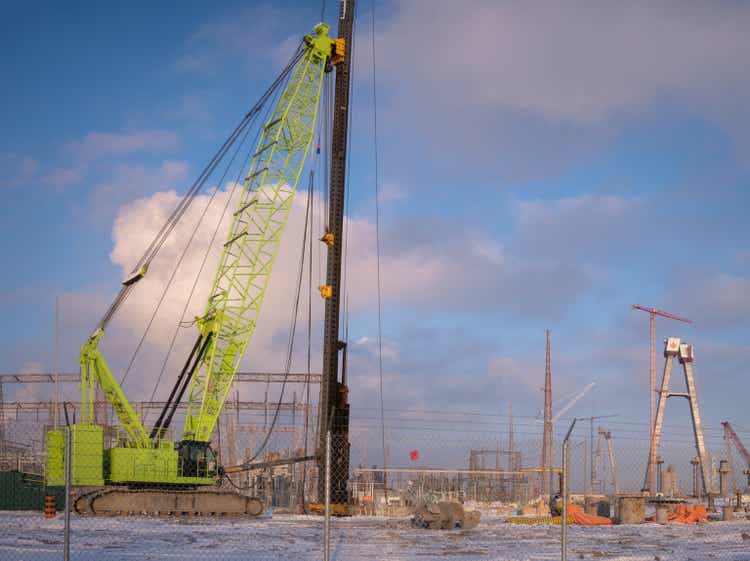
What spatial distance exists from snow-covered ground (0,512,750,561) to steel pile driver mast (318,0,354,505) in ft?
18.1

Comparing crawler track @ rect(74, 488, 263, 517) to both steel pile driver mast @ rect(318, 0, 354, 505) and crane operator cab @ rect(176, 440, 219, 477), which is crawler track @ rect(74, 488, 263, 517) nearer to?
crane operator cab @ rect(176, 440, 219, 477)

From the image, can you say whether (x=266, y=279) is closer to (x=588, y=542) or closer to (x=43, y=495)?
(x=43, y=495)

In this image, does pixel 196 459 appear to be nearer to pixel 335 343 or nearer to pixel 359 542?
pixel 335 343

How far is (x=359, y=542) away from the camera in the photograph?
17.4 m

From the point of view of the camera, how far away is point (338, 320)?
104 ft

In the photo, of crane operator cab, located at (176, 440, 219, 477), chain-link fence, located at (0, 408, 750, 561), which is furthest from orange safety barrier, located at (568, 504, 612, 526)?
crane operator cab, located at (176, 440, 219, 477)

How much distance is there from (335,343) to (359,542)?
14.4m

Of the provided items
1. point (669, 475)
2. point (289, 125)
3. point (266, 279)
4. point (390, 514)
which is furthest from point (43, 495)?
point (669, 475)

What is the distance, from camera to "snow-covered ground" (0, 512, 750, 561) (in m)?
14.7

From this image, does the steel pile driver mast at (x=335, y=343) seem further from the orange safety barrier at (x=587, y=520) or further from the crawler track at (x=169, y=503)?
the orange safety barrier at (x=587, y=520)

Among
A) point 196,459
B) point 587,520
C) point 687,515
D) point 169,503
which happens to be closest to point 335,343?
point 196,459

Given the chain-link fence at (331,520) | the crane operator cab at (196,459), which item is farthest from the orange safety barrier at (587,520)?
the crane operator cab at (196,459)

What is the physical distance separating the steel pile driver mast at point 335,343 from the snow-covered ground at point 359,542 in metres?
5.51

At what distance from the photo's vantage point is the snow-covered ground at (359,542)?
1474 cm
